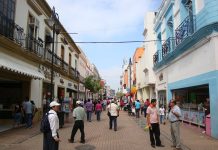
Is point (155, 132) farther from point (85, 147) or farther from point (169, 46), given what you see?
point (169, 46)

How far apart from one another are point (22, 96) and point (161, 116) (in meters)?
8.56

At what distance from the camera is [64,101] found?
55.2ft

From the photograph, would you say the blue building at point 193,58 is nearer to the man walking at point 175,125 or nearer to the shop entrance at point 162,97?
the shop entrance at point 162,97

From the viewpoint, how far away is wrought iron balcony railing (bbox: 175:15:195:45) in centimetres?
1352

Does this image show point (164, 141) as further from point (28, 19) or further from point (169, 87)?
point (28, 19)

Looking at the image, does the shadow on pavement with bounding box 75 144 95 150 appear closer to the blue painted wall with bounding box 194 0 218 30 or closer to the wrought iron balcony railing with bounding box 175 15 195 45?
the blue painted wall with bounding box 194 0 218 30

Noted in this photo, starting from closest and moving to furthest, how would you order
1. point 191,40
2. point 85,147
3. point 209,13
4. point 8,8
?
1. point 85,147
2. point 209,13
3. point 191,40
4. point 8,8

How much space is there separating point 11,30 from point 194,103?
10.7 m

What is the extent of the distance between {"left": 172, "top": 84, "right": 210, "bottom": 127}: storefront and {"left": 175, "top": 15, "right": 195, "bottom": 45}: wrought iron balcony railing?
2758 millimetres

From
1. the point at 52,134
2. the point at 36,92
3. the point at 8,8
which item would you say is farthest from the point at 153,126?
the point at 36,92

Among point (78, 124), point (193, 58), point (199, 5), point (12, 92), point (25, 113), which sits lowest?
point (78, 124)

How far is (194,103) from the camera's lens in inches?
623

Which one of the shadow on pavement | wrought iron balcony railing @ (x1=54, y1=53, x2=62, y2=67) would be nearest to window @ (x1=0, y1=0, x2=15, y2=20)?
the shadow on pavement

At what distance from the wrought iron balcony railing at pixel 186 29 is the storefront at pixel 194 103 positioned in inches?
109
